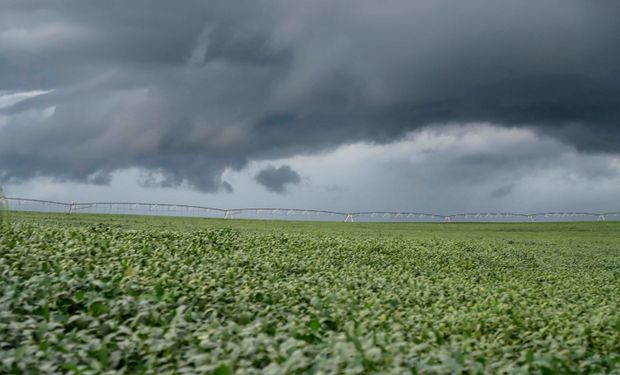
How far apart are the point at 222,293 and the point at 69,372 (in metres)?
3.51

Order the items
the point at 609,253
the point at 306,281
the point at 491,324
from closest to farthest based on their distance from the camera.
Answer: the point at 491,324, the point at 306,281, the point at 609,253

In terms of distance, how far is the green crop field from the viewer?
6.17 meters

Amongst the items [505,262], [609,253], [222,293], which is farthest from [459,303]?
[609,253]

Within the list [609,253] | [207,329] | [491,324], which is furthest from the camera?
[609,253]

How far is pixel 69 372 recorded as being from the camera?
19.6ft

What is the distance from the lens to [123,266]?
35.7ft

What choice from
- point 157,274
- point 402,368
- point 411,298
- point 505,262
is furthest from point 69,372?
point 505,262

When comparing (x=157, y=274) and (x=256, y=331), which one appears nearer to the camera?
(x=256, y=331)

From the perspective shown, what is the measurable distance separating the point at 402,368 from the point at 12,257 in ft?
26.1

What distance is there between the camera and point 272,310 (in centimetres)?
902

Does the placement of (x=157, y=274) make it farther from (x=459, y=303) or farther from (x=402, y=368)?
(x=402, y=368)

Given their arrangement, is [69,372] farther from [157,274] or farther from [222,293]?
[157,274]

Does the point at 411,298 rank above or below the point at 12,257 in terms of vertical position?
below

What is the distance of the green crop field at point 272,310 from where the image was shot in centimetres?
617
